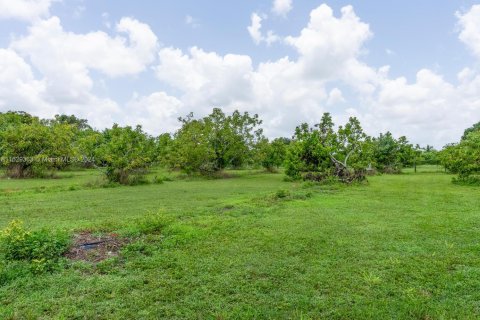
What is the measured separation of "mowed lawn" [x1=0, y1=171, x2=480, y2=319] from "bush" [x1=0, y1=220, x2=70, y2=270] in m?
0.49

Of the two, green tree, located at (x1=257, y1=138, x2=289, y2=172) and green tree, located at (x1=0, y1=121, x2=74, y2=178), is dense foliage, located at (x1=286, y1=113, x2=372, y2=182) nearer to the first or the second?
green tree, located at (x1=257, y1=138, x2=289, y2=172)

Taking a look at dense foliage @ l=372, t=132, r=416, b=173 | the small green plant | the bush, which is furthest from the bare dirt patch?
dense foliage @ l=372, t=132, r=416, b=173

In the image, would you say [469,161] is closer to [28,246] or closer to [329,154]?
[329,154]

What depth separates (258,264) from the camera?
16.7 ft

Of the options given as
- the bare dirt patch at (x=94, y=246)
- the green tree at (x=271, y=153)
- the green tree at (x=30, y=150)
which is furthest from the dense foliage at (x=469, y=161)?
the green tree at (x=30, y=150)

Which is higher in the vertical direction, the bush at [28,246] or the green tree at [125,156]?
the green tree at [125,156]

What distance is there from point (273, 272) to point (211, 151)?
19187 millimetres

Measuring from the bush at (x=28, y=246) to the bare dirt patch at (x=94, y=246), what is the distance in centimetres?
25

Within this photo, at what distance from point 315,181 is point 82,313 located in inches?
606

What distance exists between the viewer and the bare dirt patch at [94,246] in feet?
17.7

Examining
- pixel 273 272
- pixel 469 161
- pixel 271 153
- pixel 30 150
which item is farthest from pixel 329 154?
pixel 30 150

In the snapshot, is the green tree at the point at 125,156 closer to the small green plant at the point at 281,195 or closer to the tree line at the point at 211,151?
the tree line at the point at 211,151

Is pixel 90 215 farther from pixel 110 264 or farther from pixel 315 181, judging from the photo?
pixel 315 181

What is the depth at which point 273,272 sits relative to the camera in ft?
15.6
